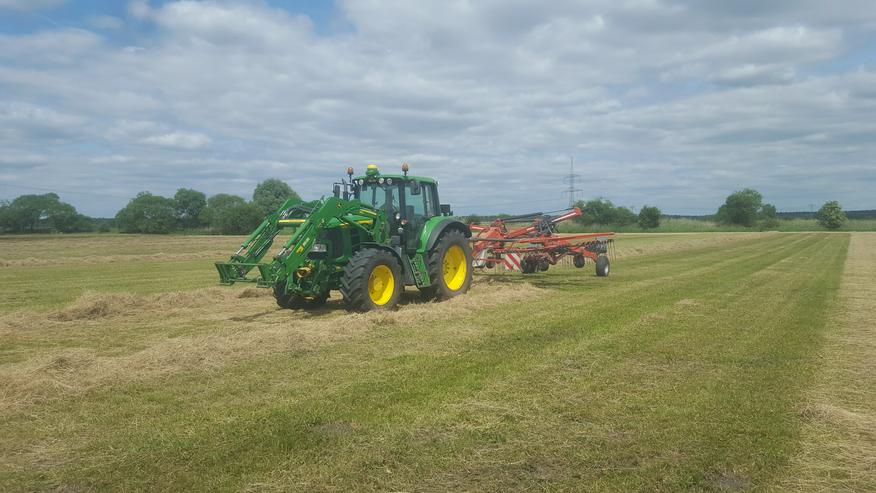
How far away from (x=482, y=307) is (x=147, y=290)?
8949mm

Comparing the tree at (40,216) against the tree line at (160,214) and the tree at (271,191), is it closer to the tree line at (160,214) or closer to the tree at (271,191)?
the tree line at (160,214)

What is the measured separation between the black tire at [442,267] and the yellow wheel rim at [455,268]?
0.07ft

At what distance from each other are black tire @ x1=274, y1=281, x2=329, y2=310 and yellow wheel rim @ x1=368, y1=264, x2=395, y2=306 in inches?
46.6

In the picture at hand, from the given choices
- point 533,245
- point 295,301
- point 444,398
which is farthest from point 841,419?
point 533,245

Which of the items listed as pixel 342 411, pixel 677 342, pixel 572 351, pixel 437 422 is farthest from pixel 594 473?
pixel 677 342

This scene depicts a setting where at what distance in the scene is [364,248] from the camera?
1088cm

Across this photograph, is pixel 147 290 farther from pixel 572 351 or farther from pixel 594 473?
pixel 594 473

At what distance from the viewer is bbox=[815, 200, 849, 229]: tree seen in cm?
8438

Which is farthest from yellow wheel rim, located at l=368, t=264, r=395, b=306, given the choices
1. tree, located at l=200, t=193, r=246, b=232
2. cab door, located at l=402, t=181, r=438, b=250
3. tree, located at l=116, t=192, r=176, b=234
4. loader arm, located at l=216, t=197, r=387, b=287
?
tree, located at l=116, t=192, r=176, b=234

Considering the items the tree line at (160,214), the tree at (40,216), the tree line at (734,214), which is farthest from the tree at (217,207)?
the tree line at (734,214)

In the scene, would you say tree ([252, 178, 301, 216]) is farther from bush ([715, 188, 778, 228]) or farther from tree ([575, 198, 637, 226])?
bush ([715, 188, 778, 228])

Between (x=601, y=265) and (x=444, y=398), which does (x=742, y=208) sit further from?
(x=444, y=398)

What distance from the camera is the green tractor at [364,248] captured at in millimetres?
9766

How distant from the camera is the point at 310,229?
975 cm
